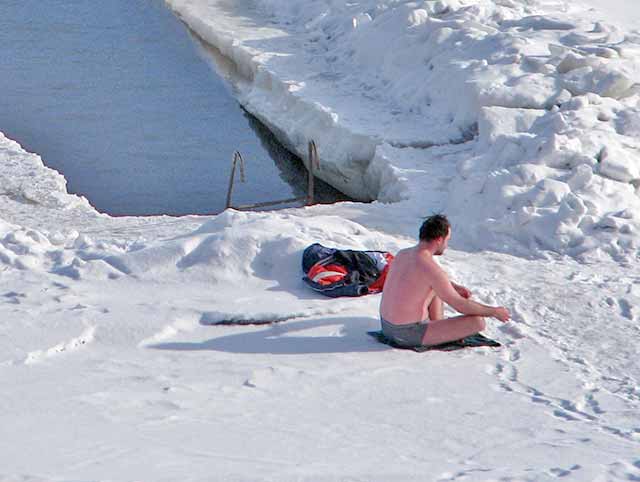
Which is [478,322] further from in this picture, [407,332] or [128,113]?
[128,113]

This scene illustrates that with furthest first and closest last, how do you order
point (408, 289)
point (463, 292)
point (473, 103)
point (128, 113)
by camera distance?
point (128, 113), point (473, 103), point (463, 292), point (408, 289)

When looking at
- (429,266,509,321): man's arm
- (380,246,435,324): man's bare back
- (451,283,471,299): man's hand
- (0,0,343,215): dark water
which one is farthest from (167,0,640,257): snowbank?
(380,246,435,324): man's bare back

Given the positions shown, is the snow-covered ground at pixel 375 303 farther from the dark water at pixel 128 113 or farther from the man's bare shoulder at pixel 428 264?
the dark water at pixel 128 113

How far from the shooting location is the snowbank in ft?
28.0

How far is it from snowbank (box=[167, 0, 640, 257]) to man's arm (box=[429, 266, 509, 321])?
220 centimetres

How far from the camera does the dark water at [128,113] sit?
11344mm

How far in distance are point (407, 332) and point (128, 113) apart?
7.89 metres

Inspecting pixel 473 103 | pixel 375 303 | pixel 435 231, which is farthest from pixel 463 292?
pixel 473 103

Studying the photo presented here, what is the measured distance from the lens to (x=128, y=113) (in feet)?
43.9

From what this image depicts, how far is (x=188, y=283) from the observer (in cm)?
701

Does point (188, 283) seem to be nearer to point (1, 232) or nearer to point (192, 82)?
point (1, 232)

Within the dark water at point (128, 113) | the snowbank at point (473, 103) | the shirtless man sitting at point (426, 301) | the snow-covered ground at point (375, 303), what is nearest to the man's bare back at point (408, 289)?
the shirtless man sitting at point (426, 301)

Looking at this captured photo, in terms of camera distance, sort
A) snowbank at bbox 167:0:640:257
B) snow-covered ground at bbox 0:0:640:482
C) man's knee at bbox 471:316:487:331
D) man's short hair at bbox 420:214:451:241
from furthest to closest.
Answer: snowbank at bbox 167:0:640:257 → man's knee at bbox 471:316:487:331 → man's short hair at bbox 420:214:451:241 → snow-covered ground at bbox 0:0:640:482

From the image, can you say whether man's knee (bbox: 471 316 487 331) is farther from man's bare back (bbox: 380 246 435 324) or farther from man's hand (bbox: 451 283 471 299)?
man's bare back (bbox: 380 246 435 324)
